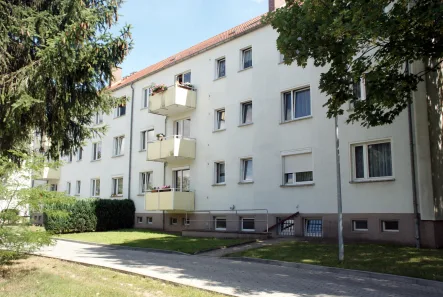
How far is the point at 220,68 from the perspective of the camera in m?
22.9

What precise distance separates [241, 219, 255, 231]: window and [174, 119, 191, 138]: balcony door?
20.8 feet

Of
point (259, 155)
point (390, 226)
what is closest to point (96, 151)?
point (259, 155)

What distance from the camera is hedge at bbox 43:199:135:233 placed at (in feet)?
76.5

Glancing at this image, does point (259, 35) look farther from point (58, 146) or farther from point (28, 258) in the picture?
point (28, 258)

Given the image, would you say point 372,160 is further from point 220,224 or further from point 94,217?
point 94,217

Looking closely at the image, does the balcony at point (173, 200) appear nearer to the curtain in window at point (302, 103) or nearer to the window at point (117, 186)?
the window at point (117, 186)

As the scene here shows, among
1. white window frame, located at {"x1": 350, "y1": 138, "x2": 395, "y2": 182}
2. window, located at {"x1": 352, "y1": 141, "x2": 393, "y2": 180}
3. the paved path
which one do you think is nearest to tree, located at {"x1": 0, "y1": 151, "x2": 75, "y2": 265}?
the paved path

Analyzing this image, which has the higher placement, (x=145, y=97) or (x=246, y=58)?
(x=246, y=58)

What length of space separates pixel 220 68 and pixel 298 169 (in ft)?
26.0

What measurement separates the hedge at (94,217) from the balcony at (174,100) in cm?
647

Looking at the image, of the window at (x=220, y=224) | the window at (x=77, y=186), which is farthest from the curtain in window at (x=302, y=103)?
the window at (x=77, y=186)

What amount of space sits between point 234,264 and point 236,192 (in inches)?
327

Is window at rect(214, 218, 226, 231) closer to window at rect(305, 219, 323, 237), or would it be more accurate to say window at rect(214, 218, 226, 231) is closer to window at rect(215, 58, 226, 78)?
window at rect(305, 219, 323, 237)

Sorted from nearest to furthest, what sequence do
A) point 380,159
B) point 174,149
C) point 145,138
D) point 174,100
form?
1. point 380,159
2. point 174,149
3. point 174,100
4. point 145,138
